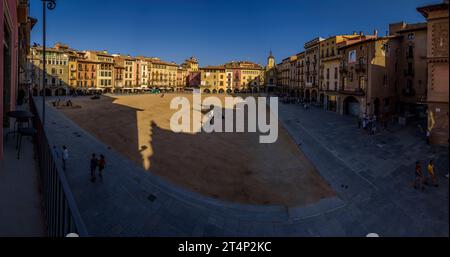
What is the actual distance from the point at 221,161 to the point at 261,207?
32.2ft

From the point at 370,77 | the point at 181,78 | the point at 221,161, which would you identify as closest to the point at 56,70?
the point at 181,78

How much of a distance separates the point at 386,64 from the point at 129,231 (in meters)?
43.6

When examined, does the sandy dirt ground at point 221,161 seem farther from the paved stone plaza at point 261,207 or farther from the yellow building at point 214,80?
the yellow building at point 214,80

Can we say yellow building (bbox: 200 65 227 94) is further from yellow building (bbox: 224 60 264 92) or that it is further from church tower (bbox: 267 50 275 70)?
church tower (bbox: 267 50 275 70)

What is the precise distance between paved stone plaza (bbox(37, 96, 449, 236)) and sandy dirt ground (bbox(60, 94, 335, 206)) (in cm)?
120

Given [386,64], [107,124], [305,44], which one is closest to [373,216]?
[107,124]

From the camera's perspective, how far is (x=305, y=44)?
76.8 metres

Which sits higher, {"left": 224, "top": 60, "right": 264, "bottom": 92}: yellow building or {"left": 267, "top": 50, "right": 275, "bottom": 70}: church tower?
{"left": 267, "top": 50, "right": 275, "bottom": 70}: church tower

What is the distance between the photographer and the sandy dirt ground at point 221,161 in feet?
67.3

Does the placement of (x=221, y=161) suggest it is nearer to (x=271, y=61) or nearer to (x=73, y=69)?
(x=73, y=69)

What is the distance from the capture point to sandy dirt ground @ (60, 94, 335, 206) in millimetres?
20516

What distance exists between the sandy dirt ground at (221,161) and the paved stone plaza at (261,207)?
120cm

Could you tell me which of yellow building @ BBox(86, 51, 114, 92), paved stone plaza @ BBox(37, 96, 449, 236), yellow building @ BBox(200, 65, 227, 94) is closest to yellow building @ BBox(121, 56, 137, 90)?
yellow building @ BBox(86, 51, 114, 92)
